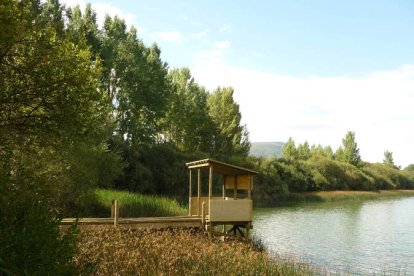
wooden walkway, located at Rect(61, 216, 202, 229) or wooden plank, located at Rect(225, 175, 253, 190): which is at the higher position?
wooden plank, located at Rect(225, 175, 253, 190)

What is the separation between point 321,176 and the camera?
6750 centimetres

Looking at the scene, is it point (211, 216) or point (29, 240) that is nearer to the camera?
point (29, 240)

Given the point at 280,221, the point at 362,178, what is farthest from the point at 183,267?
the point at 362,178

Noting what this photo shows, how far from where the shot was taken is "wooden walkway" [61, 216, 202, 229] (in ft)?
55.8

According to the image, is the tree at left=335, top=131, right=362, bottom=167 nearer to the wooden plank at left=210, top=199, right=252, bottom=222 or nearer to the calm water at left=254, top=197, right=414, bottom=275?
the calm water at left=254, top=197, right=414, bottom=275

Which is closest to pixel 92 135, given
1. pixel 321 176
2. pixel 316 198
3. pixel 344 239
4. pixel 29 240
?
pixel 29 240

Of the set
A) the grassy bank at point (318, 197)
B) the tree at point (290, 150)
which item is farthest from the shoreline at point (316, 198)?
the tree at point (290, 150)

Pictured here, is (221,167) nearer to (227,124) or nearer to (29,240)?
(29,240)

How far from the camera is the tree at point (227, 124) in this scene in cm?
6494

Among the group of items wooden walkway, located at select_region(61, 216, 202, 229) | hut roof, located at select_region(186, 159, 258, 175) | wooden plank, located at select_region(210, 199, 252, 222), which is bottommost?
wooden walkway, located at select_region(61, 216, 202, 229)

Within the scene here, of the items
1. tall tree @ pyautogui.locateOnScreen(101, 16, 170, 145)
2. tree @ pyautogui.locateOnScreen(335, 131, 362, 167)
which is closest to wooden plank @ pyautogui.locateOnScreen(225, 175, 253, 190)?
tall tree @ pyautogui.locateOnScreen(101, 16, 170, 145)

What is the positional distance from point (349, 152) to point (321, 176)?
3372cm

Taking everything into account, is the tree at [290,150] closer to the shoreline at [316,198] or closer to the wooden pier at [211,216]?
the shoreline at [316,198]

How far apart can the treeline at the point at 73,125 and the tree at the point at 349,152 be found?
38249 mm
